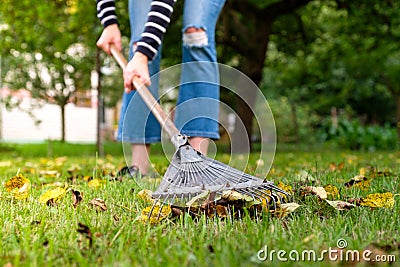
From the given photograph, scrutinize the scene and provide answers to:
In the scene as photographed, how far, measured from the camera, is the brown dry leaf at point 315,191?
1.50 m

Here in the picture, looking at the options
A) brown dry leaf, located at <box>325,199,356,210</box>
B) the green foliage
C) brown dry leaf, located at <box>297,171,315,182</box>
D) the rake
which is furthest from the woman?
the green foliage

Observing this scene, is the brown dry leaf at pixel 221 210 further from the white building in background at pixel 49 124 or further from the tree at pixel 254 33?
the white building in background at pixel 49 124

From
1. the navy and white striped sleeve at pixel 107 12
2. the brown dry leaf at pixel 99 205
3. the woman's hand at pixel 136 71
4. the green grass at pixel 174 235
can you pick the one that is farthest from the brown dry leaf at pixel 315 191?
the navy and white striped sleeve at pixel 107 12

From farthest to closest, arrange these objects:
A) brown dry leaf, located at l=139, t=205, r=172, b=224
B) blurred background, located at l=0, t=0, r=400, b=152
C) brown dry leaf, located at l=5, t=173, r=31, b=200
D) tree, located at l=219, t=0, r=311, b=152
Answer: tree, located at l=219, t=0, r=311, b=152, blurred background, located at l=0, t=0, r=400, b=152, brown dry leaf, located at l=5, t=173, r=31, b=200, brown dry leaf, located at l=139, t=205, r=172, b=224

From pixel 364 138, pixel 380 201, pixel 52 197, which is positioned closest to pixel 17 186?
pixel 52 197

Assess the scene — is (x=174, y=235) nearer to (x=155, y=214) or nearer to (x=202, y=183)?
(x=155, y=214)

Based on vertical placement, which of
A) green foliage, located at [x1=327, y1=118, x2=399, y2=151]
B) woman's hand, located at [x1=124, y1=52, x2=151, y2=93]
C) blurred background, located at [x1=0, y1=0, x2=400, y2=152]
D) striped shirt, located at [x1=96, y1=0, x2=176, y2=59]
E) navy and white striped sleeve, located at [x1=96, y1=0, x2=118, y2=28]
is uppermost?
blurred background, located at [x1=0, y1=0, x2=400, y2=152]

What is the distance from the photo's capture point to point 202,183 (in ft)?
4.99

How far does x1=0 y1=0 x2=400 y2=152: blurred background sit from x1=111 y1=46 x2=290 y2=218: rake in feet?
6.15

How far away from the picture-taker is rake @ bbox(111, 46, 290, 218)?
1438 mm

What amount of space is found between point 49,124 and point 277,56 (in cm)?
911

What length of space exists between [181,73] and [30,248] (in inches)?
65.4

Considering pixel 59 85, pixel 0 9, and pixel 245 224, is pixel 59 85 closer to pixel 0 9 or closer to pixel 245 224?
pixel 0 9

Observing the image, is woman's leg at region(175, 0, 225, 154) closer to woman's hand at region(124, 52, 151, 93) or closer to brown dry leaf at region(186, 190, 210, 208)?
woman's hand at region(124, 52, 151, 93)
